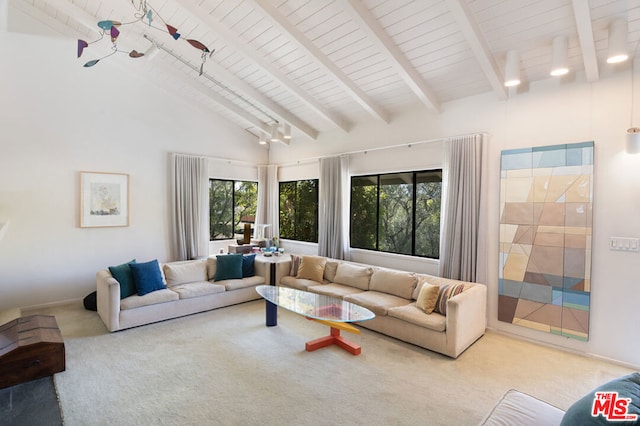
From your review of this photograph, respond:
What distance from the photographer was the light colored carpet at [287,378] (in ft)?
8.15

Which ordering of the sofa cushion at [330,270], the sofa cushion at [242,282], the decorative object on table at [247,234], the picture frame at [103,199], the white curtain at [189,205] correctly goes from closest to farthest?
1. the sofa cushion at [242,282]
2. the picture frame at [103,199]
3. the sofa cushion at [330,270]
4. the white curtain at [189,205]
5. the decorative object on table at [247,234]

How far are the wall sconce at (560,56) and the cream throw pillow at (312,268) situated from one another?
3.78 metres

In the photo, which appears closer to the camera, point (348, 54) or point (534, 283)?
point (534, 283)

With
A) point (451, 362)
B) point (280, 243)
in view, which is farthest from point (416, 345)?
point (280, 243)

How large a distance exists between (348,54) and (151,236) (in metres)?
4.38

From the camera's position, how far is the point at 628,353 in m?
3.27

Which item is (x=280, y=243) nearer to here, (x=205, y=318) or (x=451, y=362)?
(x=205, y=318)

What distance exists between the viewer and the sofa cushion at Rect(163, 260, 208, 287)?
15.6 ft

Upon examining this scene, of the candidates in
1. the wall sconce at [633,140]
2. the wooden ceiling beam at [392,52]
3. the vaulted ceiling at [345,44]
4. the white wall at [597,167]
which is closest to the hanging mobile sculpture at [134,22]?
the vaulted ceiling at [345,44]

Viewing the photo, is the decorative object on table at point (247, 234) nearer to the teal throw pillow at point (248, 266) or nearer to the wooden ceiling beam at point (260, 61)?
the teal throw pillow at point (248, 266)

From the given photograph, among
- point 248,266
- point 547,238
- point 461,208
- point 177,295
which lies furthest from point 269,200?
point 547,238

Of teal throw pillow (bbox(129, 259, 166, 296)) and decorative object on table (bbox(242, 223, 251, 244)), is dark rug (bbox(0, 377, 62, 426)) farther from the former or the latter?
decorative object on table (bbox(242, 223, 251, 244))

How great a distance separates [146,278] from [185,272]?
648mm

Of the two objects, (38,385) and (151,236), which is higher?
(151,236)
